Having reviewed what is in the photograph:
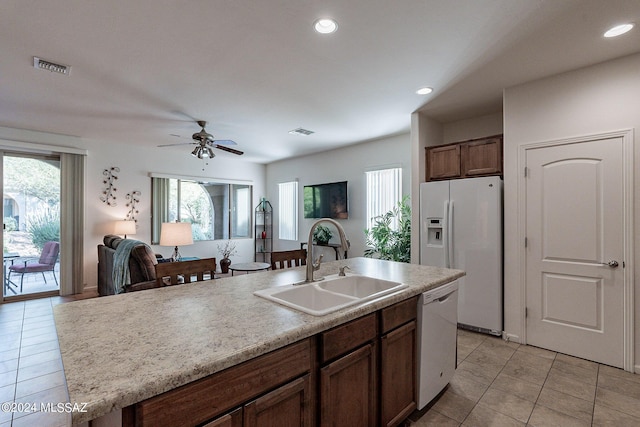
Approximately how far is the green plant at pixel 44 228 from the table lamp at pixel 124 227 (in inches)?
33.7

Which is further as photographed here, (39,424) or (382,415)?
(39,424)

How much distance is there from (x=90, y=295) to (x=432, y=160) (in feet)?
18.8

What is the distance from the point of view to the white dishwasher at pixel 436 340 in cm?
189

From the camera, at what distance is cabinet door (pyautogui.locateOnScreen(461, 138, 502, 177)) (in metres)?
3.31

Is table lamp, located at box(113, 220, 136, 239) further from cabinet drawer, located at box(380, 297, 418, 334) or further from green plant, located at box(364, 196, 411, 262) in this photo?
cabinet drawer, located at box(380, 297, 418, 334)

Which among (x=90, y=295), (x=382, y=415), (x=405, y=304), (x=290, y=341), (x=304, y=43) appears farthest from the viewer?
(x=90, y=295)

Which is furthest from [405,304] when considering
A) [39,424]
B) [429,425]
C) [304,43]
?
[39,424]

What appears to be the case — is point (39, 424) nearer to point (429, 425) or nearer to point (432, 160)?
point (429, 425)

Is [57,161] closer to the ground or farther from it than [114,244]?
farther from it

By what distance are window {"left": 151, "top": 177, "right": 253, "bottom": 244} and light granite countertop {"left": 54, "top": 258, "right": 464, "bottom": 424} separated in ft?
16.0

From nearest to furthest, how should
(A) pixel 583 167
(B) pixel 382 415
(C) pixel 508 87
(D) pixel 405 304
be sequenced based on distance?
(B) pixel 382 415
(D) pixel 405 304
(A) pixel 583 167
(C) pixel 508 87

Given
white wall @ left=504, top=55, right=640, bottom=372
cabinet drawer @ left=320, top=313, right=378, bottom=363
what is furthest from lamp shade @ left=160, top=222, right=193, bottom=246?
white wall @ left=504, top=55, right=640, bottom=372

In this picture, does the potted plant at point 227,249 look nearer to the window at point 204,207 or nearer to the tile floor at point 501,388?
the window at point 204,207

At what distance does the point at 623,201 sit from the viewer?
2.55 meters
